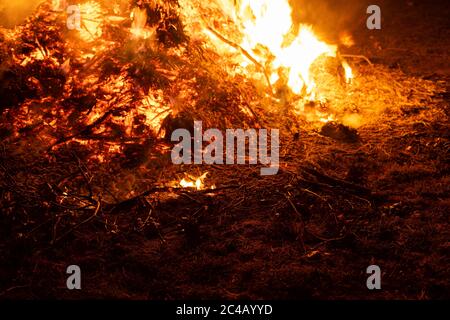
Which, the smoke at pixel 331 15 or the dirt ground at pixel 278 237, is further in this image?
the smoke at pixel 331 15

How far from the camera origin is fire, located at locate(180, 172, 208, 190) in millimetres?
4449

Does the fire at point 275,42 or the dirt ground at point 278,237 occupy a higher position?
the fire at point 275,42

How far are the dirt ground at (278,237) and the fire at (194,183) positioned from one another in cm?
18

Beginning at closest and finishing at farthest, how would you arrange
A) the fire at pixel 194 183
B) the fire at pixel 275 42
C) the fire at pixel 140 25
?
the fire at pixel 194 183
the fire at pixel 140 25
the fire at pixel 275 42

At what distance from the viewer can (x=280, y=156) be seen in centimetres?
500

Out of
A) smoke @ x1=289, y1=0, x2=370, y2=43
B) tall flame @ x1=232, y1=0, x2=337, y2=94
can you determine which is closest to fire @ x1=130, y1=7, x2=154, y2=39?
tall flame @ x1=232, y1=0, x2=337, y2=94

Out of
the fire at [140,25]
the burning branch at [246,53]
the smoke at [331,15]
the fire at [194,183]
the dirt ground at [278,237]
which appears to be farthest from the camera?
the smoke at [331,15]

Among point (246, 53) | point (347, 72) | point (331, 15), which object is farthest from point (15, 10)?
point (331, 15)

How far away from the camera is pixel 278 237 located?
3701mm

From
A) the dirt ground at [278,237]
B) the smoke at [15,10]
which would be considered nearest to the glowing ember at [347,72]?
the dirt ground at [278,237]

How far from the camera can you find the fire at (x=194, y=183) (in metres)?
4.45

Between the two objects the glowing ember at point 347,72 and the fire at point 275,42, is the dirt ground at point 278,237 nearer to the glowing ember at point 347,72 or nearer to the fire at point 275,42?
the fire at point 275,42

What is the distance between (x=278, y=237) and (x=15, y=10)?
464 cm

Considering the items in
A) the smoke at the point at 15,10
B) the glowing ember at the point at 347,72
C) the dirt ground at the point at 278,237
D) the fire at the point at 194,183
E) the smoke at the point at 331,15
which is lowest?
the dirt ground at the point at 278,237
